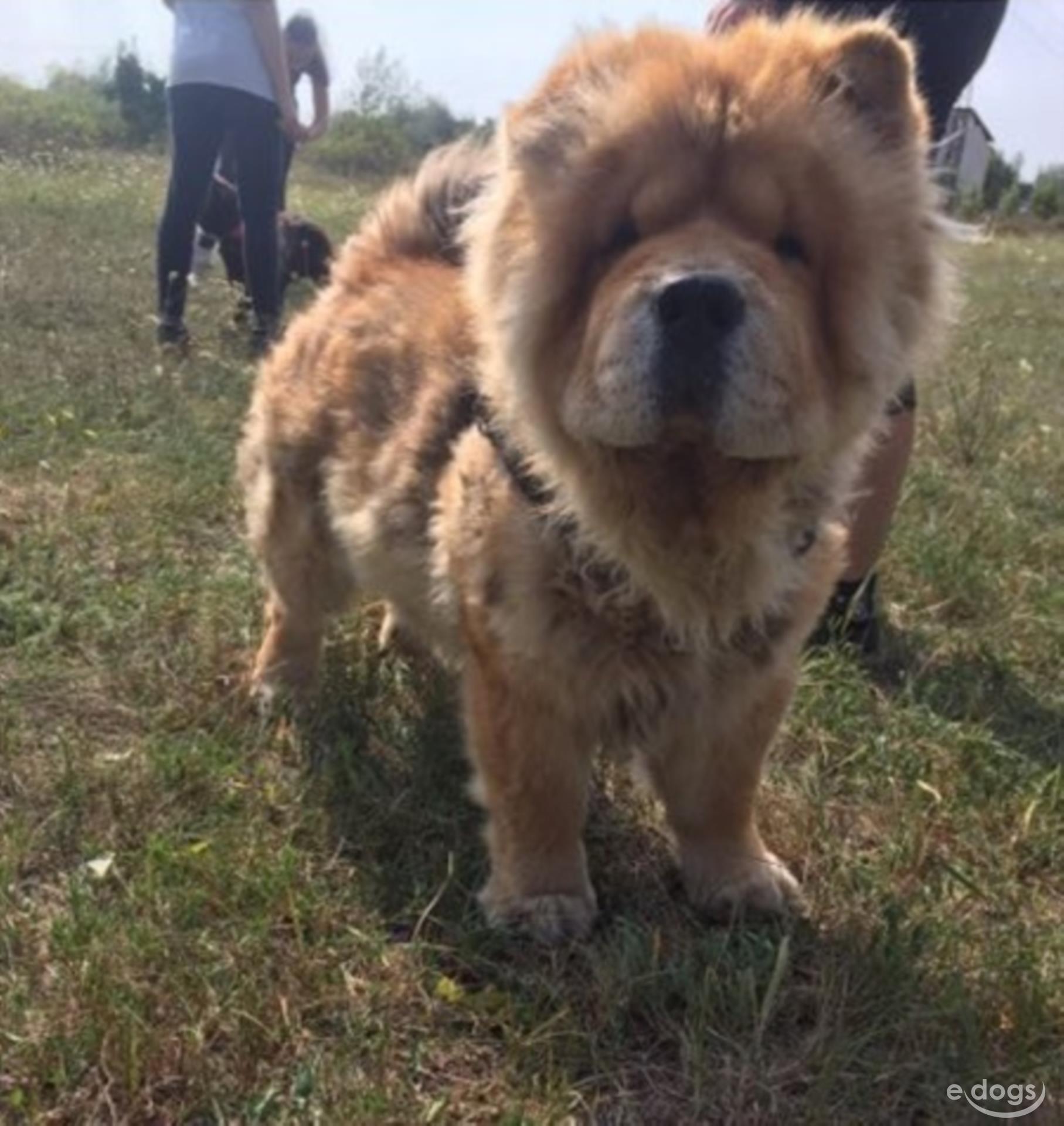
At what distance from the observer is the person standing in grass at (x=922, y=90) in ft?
10.9

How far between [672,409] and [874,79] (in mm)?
666

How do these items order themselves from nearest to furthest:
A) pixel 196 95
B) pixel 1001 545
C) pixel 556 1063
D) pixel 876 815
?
pixel 556 1063
pixel 876 815
pixel 1001 545
pixel 196 95


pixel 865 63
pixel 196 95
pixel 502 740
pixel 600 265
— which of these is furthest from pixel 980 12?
pixel 196 95

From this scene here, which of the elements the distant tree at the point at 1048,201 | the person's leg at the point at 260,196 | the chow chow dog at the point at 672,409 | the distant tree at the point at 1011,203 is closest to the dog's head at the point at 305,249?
the person's leg at the point at 260,196

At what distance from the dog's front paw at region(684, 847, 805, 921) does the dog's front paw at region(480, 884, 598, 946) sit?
0.21 meters

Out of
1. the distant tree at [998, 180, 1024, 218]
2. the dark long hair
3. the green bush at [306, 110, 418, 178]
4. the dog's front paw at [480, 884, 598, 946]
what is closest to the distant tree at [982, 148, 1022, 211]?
the distant tree at [998, 180, 1024, 218]

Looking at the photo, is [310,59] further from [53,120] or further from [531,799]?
[53,120]

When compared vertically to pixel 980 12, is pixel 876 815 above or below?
below

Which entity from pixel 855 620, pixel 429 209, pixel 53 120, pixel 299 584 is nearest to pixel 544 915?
pixel 299 584

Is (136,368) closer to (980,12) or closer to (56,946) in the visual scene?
(980,12)

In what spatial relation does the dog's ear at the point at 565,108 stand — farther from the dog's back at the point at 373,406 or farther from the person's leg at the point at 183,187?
the person's leg at the point at 183,187

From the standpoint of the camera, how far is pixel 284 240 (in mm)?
8047

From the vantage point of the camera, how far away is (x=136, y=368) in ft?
19.4

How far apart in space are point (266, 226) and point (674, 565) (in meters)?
4.64
